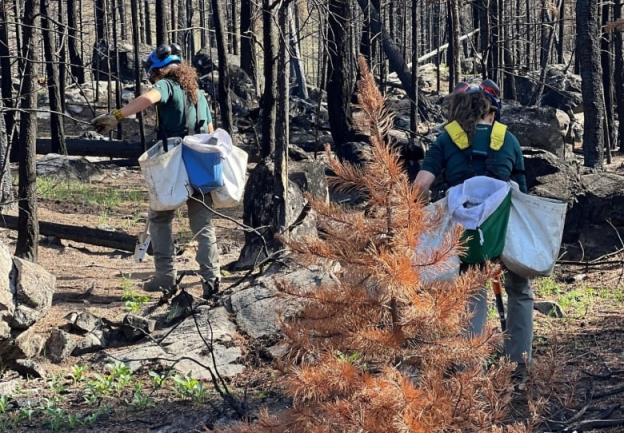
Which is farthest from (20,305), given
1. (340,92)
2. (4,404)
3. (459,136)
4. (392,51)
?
(392,51)

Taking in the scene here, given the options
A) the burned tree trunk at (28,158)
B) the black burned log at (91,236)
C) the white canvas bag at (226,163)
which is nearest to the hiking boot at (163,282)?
the white canvas bag at (226,163)

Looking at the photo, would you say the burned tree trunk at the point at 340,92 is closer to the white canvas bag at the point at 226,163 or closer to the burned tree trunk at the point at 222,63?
the burned tree trunk at the point at 222,63

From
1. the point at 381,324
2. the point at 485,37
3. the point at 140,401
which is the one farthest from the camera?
the point at 485,37

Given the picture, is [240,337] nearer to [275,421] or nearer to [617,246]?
[275,421]

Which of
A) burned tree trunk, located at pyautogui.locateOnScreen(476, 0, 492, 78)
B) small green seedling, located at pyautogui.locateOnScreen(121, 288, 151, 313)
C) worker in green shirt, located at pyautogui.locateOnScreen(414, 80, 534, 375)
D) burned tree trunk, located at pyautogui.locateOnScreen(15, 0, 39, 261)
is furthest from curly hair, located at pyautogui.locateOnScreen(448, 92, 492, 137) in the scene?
burned tree trunk, located at pyautogui.locateOnScreen(476, 0, 492, 78)

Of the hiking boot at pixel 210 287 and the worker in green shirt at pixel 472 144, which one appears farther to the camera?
the hiking boot at pixel 210 287

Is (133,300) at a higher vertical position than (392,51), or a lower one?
lower

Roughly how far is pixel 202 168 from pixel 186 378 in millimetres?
1787

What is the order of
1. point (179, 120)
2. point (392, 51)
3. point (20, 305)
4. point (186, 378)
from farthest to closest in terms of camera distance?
point (392, 51) < point (179, 120) < point (20, 305) < point (186, 378)

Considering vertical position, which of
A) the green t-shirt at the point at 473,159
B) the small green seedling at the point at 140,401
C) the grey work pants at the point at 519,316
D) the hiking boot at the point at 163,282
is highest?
the green t-shirt at the point at 473,159

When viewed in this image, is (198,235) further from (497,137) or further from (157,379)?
(497,137)

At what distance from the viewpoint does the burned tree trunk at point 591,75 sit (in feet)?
49.7

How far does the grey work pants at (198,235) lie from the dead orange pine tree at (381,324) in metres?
3.94

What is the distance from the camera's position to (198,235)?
7.28 meters
